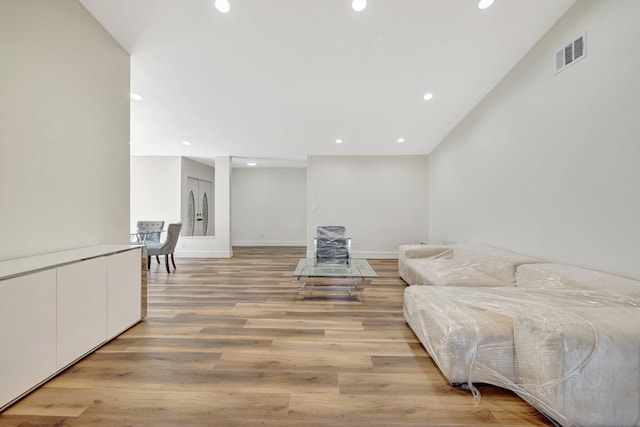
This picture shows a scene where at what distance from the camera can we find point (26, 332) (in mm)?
1426

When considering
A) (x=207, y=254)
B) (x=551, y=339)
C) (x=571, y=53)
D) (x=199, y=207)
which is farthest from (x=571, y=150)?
(x=199, y=207)

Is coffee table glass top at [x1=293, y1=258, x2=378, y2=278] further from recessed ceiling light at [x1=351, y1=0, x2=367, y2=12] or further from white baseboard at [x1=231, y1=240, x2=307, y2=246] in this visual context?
white baseboard at [x1=231, y1=240, x2=307, y2=246]

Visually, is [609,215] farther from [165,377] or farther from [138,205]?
[138,205]

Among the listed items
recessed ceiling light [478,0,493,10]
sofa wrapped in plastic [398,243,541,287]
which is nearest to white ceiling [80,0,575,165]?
recessed ceiling light [478,0,493,10]

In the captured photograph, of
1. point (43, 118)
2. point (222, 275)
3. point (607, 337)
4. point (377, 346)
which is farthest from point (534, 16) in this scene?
point (222, 275)

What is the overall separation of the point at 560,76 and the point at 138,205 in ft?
24.7

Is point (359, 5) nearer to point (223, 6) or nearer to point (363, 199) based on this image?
point (223, 6)

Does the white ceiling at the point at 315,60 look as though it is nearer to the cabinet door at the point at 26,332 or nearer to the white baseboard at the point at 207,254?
the cabinet door at the point at 26,332

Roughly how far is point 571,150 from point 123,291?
4096 mm

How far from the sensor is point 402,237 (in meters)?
5.85

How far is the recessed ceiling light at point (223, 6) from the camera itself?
7.14 ft

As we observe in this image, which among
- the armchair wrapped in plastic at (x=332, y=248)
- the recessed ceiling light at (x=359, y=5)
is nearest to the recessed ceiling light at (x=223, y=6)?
the recessed ceiling light at (x=359, y=5)

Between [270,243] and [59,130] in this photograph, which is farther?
[270,243]

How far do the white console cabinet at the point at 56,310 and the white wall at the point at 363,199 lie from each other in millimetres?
4055
